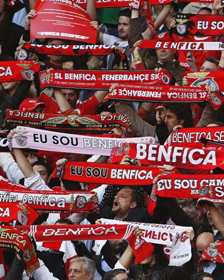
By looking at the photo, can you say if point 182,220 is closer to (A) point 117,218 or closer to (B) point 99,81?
(A) point 117,218

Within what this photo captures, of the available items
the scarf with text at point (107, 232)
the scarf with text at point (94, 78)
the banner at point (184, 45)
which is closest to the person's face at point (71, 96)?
the scarf with text at point (94, 78)

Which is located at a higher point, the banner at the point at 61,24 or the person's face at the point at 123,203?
the banner at the point at 61,24

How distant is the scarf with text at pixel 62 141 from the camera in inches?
447

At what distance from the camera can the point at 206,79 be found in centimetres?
1212

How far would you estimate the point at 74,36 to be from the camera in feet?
44.0

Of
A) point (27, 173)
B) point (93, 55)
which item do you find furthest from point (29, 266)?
point (93, 55)

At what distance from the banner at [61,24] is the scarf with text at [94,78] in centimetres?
90

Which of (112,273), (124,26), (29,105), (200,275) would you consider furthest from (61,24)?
(200,275)

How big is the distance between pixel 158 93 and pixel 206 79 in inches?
21.6

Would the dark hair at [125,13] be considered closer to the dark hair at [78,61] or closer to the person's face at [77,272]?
the dark hair at [78,61]

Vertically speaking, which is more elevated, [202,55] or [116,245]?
[202,55]

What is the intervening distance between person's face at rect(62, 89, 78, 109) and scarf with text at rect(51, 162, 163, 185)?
191 centimetres

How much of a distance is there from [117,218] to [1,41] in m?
5.11

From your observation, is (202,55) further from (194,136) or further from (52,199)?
(52,199)
